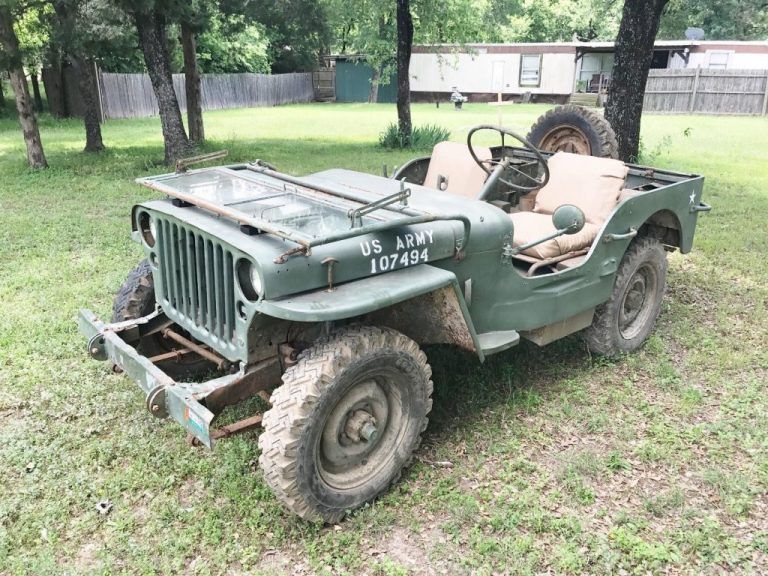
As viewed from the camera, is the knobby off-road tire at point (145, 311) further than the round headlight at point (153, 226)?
Yes

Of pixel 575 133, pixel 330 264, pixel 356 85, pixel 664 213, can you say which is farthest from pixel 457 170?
pixel 356 85

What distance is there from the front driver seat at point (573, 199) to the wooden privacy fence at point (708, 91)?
2563 centimetres

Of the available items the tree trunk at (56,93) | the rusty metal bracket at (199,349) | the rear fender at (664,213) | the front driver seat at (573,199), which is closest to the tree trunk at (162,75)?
the rusty metal bracket at (199,349)

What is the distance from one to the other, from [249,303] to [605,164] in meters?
2.94

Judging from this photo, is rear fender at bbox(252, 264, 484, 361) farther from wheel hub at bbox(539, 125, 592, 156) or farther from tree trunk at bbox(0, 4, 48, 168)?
tree trunk at bbox(0, 4, 48, 168)

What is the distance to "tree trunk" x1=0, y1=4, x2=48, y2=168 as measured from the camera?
1100 centimetres

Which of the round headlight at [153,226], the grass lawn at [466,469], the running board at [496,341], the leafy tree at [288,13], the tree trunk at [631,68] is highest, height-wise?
the leafy tree at [288,13]

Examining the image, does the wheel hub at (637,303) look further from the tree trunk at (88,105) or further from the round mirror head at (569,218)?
the tree trunk at (88,105)

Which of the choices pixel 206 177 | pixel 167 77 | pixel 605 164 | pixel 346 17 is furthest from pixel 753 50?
pixel 206 177

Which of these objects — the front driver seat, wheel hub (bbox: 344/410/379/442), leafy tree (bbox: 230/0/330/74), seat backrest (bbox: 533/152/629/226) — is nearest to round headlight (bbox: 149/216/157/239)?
wheel hub (bbox: 344/410/379/442)

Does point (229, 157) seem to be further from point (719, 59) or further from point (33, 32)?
point (719, 59)

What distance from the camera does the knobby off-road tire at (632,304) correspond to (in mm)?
4895

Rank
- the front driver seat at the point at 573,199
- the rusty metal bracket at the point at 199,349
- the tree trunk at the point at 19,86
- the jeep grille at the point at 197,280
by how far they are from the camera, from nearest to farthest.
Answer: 1. the jeep grille at the point at 197,280
2. the rusty metal bracket at the point at 199,349
3. the front driver seat at the point at 573,199
4. the tree trunk at the point at 19,86

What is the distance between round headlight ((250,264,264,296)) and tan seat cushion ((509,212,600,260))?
1826mm
